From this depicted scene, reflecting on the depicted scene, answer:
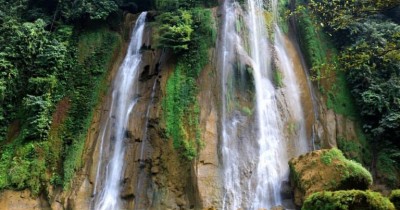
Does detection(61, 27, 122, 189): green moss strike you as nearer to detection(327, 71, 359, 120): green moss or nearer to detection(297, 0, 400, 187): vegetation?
detection(297, 0, 400, 187): vegetation

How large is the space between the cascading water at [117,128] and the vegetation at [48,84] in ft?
2.99

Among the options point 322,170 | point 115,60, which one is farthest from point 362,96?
point 115,60

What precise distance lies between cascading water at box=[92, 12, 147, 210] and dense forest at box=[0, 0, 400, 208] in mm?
842

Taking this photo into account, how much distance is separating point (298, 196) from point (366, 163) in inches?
153

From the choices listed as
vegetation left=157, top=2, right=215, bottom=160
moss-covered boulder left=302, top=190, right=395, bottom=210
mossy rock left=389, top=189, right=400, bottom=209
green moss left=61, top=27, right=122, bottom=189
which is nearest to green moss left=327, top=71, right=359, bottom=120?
vegetation left=157, top=2, right=215, bottom=160

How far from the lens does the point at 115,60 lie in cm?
1772

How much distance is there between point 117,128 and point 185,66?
392 centimetres

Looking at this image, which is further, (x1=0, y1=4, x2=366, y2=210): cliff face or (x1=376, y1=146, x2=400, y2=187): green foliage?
(x1=376, y1=146, x2=400, y2=187): green foliage

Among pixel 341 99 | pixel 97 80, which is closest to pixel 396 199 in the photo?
pixel 341 99

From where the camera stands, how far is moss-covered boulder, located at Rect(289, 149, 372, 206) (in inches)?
420

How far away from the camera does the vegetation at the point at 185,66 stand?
13.5 m

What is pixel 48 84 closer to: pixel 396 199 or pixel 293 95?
pixel 293 95

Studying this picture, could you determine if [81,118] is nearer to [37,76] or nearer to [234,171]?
[37,76]

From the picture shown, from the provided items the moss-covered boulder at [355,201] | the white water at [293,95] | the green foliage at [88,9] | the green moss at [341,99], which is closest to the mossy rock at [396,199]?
the moss-covered boulder at [355,201]
